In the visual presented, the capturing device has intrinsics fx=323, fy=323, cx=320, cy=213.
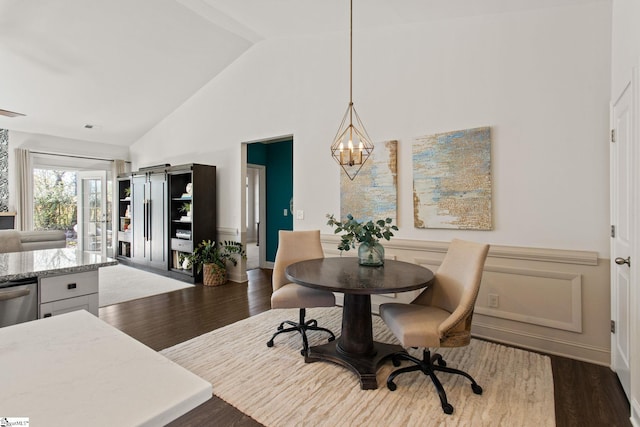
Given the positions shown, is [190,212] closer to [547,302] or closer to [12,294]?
→ [12,294]

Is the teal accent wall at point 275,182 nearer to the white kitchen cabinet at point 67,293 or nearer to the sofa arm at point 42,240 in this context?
the sofa arm at point 42,240

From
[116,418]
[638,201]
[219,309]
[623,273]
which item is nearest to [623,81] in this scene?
[638,201]

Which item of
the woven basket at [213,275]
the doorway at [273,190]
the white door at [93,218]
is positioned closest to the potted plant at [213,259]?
the woven basket at [213,275]

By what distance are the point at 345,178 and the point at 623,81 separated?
246 centimetres

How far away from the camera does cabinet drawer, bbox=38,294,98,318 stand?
1.81 metres

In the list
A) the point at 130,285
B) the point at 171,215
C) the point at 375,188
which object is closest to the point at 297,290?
the point at 375,188

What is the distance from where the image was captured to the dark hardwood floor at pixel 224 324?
1.91 meters

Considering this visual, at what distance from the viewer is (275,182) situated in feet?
20.6

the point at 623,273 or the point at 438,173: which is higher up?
the point at 438,173

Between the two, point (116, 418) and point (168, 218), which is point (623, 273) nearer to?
point (116, 418)

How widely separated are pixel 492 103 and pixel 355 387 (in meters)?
2.65

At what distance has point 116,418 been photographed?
55cm

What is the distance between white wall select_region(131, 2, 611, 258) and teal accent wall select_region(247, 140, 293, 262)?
4.85 feet

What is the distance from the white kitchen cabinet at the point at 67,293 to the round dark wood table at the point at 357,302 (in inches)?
49.6
